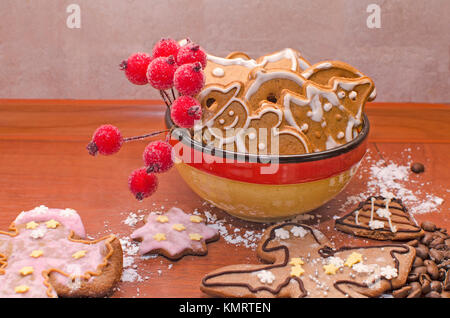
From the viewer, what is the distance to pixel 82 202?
3.03 ft

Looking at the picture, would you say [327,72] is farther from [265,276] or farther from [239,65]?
[265,276]

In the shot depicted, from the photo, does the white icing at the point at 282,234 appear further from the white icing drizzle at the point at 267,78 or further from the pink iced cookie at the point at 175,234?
the white icing drizzle at the point at 267,78

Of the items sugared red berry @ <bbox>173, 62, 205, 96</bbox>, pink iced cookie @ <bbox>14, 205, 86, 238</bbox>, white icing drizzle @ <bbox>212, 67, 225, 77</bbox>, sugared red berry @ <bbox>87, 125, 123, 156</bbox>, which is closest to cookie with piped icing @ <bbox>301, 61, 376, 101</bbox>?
white icing drizzle @ <bbox>212, 67, 225, 77</bbox>

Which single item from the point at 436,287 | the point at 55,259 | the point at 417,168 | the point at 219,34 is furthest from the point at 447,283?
the point at 219,34

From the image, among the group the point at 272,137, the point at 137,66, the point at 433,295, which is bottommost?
→ the point at 433,295

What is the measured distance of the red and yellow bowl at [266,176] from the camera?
0.74 m

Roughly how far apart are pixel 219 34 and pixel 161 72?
0.53m

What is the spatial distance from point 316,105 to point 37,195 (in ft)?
1.76

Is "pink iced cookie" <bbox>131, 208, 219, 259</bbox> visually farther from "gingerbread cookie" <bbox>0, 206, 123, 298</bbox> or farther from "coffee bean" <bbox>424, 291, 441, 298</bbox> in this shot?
"coffee bean" <bbox>424, 291, 441, 298</bbox>

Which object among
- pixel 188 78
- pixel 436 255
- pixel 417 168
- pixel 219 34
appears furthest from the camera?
pixel 219 34

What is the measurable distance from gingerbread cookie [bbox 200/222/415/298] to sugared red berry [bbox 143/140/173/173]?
165mm

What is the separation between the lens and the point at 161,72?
2.24 feet

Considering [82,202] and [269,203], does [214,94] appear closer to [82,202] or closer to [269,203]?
[269,203]

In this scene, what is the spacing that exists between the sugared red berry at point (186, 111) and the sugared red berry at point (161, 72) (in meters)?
0.04
